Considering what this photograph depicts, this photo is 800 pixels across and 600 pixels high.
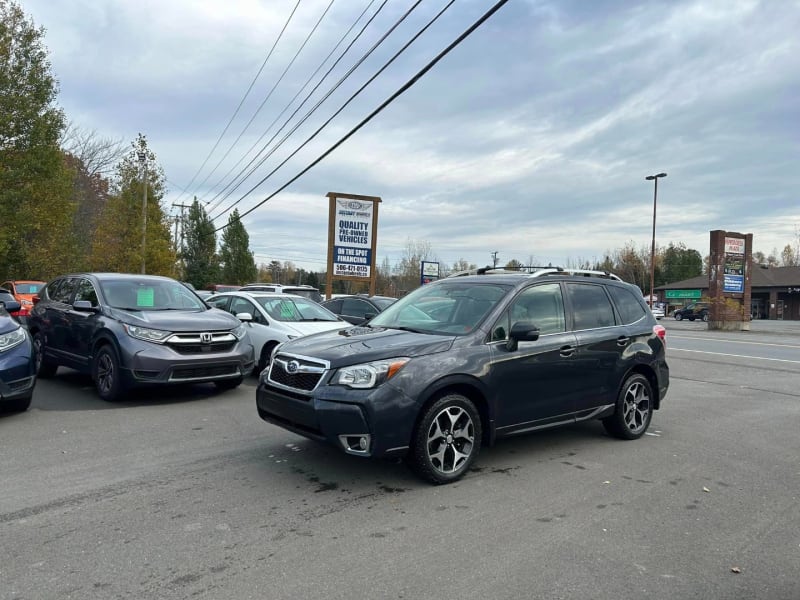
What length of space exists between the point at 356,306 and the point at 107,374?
7.16 metres

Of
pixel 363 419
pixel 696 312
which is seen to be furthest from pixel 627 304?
pixel 696 312

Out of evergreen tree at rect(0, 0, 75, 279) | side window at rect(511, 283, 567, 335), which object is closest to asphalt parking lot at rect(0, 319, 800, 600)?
side window at rect(511, 283, 567, 335)

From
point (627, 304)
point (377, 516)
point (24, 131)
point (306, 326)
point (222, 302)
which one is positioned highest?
point (24, 131)

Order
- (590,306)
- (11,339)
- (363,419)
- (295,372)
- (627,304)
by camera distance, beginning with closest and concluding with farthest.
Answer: (363,419) < (295,372) < (590,306) < (11,339) < (627,304)

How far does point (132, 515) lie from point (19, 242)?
2723 centimetres

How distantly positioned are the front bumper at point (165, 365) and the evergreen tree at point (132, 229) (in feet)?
83.8

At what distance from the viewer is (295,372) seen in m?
4.71

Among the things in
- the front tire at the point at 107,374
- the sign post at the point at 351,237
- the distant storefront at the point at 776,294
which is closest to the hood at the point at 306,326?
the front tire at the point at 107,374

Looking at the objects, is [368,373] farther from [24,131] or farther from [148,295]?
[24,131]

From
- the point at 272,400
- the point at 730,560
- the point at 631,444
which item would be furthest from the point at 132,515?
the point at 631,444

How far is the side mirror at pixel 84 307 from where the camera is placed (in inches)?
304

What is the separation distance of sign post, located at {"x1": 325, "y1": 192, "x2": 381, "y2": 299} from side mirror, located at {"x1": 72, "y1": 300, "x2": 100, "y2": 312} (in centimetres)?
976

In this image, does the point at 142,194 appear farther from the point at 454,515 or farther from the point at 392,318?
the point at 454,515

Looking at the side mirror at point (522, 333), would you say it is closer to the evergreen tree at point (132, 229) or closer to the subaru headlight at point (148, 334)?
the subaru headlight at point (148, 334)
